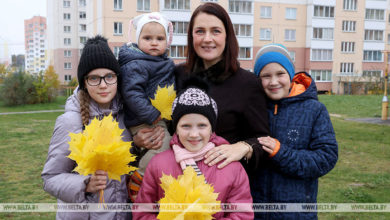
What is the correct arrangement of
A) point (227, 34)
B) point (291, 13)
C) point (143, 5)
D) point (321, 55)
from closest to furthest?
1. point (227, 34)
2. point (143, 5)
3. point (291, 13)
4. point (321, 55)

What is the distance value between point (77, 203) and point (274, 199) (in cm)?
147

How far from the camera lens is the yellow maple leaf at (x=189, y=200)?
1.90m

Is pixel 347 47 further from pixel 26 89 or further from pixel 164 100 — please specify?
pixel 164 100

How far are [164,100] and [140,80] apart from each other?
9.9 inches

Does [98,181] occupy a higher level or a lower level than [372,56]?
lower

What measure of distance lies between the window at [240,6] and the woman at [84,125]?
38141 mm

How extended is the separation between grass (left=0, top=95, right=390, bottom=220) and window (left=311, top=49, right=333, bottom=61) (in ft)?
96.6

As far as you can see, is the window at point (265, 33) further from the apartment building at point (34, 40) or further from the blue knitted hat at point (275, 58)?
the apartment building at point (34, 40)

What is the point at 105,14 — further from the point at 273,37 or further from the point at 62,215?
the point at 62,215

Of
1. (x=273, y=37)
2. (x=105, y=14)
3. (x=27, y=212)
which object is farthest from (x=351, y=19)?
(x=27, y=212)

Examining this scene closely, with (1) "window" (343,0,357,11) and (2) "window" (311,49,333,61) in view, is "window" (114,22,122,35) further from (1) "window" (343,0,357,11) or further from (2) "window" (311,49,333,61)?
(1) "window" (343,0,357,11)

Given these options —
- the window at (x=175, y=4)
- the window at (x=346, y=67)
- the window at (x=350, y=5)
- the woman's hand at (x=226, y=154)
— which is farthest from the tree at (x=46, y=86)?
the window at (x=350, y=5)

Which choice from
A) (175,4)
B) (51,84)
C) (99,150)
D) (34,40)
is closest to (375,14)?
(175,4)

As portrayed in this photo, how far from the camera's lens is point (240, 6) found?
39000mm
